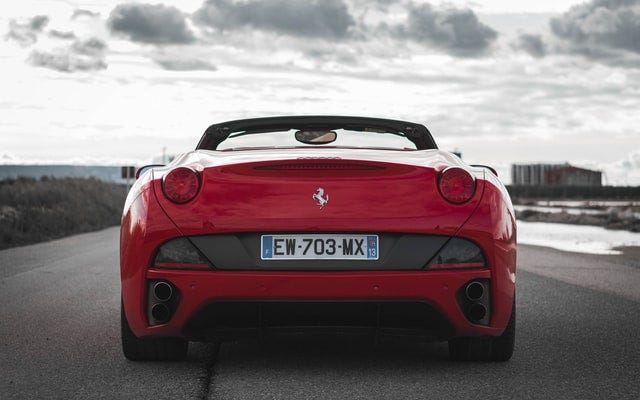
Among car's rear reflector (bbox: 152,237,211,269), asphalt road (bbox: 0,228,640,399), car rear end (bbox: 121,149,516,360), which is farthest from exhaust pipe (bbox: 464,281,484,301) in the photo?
car's rear reflector (bbox: 152,237,211,269)

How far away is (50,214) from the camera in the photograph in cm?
2342

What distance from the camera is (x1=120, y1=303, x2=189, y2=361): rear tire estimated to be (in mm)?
4496

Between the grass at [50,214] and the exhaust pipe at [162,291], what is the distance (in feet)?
43.1

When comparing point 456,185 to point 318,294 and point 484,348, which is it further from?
point 484,348

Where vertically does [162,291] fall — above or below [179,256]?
below

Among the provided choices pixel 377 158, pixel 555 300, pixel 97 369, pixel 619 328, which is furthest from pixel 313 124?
pixel 555 300

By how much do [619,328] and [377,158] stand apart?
258 centimetres

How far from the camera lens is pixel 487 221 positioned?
415 centimetres

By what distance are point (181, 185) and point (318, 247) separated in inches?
28.5

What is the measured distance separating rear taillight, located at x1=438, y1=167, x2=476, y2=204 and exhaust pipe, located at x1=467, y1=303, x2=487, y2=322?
0.50 meters

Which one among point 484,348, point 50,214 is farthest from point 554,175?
point 484,348

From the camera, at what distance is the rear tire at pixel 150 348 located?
4496 mm

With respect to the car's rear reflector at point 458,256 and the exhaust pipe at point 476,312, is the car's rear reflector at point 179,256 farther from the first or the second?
the exhaust pipe at point 476,312

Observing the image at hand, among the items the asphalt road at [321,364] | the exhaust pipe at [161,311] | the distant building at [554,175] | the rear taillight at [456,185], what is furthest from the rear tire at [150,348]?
the distant building at [554,175]
